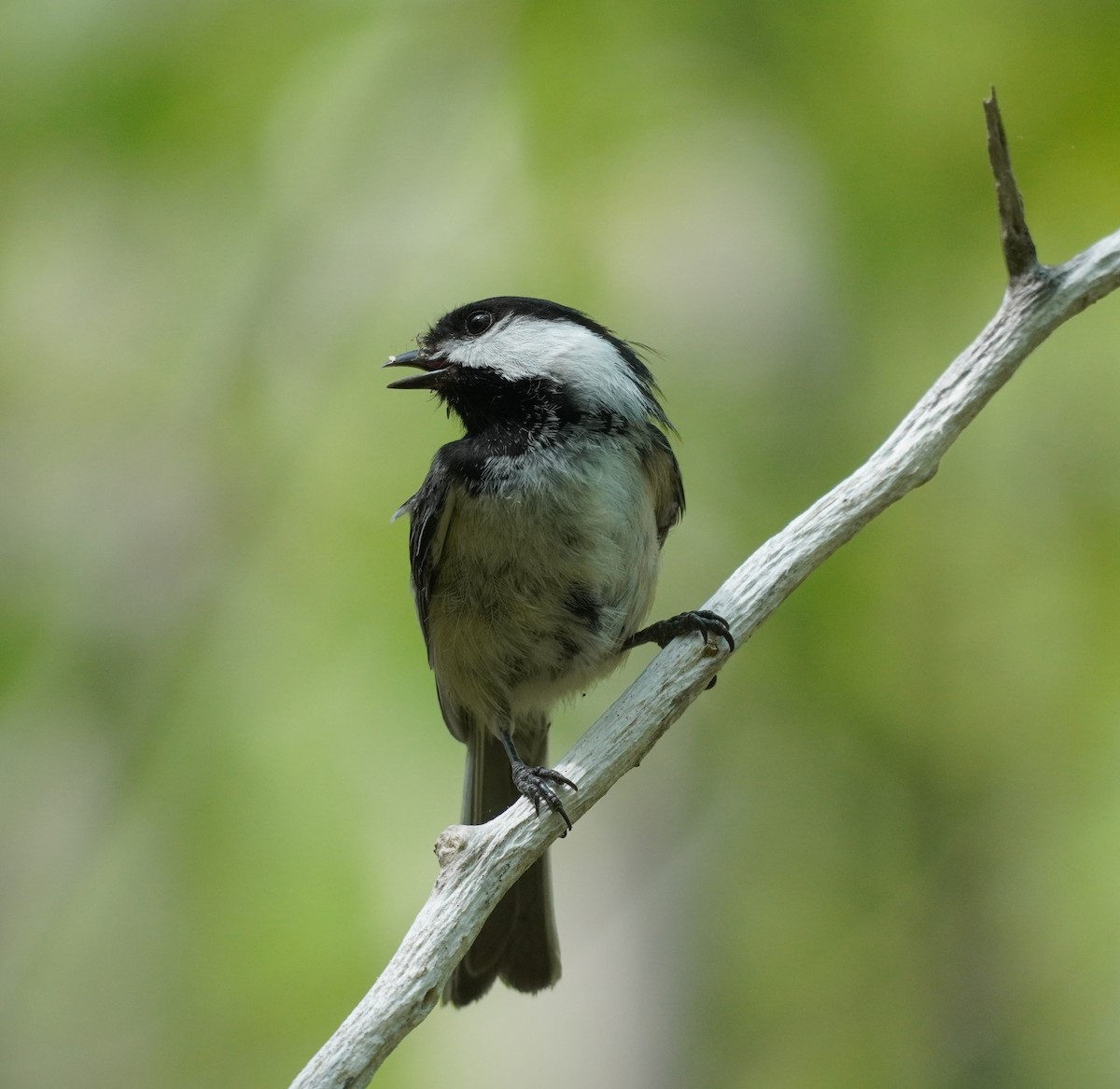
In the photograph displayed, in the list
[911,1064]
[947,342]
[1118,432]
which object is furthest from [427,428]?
[911,1064]

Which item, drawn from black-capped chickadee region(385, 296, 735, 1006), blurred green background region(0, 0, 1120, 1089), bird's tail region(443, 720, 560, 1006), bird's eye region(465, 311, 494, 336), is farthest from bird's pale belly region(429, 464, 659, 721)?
blurred green background region(0, 0, 1120, 1089)

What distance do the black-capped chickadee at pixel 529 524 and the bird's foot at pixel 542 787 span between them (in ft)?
0.39

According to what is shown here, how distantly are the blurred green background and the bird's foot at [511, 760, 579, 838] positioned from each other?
4.00ft

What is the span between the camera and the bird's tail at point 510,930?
289 cm

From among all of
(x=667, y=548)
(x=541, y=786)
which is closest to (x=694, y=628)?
(x=541, y=786)

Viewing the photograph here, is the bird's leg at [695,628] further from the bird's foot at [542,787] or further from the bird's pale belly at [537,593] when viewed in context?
the bird's foot at [542,787]

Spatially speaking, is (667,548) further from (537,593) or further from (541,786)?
(541,786)

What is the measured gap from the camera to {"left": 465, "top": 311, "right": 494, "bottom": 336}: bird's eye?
287cm

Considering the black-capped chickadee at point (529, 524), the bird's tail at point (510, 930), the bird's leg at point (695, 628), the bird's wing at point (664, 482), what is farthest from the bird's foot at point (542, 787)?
the bird's wing at point (664, 482)

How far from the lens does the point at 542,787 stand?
2.22 m

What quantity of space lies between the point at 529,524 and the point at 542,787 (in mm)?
646

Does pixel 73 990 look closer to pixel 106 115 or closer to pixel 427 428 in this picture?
pixel 427 428

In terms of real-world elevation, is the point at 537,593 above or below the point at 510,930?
above

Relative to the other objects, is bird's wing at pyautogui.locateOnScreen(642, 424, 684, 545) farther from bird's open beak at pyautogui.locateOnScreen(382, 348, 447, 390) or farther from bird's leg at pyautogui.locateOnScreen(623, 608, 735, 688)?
bird's open beak at pyautogui.locateOnScreen(382, 348, 447, 390)
